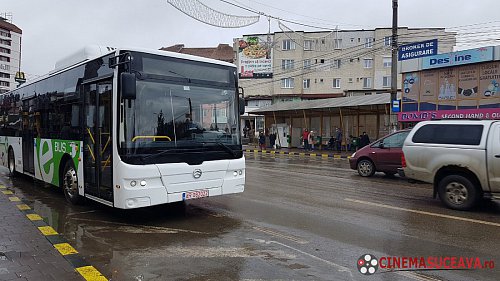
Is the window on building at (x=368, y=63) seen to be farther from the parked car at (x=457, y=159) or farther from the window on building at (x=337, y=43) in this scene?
the parked car at (x=457, y=159)

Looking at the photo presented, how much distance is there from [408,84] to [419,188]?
1269 cm

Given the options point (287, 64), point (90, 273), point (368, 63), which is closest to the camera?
point (90, 273)

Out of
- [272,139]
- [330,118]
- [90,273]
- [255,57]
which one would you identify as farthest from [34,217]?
[255,57]

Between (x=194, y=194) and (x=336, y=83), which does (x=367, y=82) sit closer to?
(x=336, y=83)

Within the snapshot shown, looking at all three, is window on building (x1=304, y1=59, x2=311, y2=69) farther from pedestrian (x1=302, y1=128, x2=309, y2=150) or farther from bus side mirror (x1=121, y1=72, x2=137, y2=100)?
bus side mirror (x1=121, y1=72, x2=137, y2=100)

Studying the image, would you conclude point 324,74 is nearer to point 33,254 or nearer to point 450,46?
point 450,46

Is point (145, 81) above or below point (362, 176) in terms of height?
above

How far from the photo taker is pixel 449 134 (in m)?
8.62

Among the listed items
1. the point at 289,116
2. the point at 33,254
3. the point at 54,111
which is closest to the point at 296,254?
the point at 33,254

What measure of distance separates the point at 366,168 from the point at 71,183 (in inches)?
386

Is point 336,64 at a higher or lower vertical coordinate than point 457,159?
higher

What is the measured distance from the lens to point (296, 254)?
213 inches

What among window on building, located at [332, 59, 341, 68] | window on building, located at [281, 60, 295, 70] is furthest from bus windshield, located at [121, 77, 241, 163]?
window on building, located at [281, 60, 295, 70]

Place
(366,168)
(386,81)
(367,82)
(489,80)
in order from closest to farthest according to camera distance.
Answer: (366,168) < (489,80) < (386,81) < (367,82)
